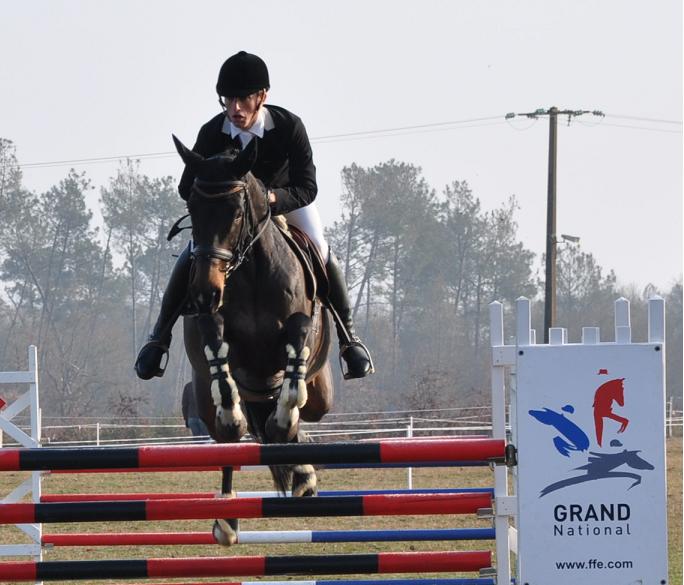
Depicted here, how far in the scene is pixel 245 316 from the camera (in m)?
5.90

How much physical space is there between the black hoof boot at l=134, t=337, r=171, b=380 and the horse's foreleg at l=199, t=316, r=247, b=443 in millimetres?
593

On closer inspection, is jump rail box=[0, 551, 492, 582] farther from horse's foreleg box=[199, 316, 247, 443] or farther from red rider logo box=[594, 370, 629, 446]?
red rider logo box=[594, 370, 629, 446]

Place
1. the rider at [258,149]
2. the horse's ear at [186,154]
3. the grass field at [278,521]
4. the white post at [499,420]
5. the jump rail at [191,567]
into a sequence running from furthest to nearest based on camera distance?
1. the grass field at [278,521]
2. the rider at [258,149]
3. the horse's ear at [186,154]
4. the white post at [499,420]
5. the jump rail at [191,567]

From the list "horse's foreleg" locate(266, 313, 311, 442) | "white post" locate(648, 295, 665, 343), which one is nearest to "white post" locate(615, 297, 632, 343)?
"white post" locate(648, 295, 665, 343)

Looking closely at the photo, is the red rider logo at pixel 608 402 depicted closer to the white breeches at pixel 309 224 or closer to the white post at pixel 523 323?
the white post at pixel 523 323

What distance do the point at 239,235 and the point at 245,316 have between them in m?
0.47

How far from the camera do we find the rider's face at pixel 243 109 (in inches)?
242

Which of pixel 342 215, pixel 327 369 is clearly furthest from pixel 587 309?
pixel 327 369

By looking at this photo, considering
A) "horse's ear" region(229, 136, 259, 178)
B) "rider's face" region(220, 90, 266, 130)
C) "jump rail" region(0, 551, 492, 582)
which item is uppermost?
"rider's face" region(220, 90, 266, 130)

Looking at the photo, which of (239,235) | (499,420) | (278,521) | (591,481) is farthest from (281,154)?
(278,521)

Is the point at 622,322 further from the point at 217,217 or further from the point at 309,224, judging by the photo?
the point at 309,224

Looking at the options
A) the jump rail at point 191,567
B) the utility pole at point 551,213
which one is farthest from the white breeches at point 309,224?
the utility pole at point 551,213

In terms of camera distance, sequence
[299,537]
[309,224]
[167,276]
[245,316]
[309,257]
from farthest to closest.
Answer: [167,276], [299,537], [309,224], [309,257], [245,316]

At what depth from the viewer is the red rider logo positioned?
455 centimetres
